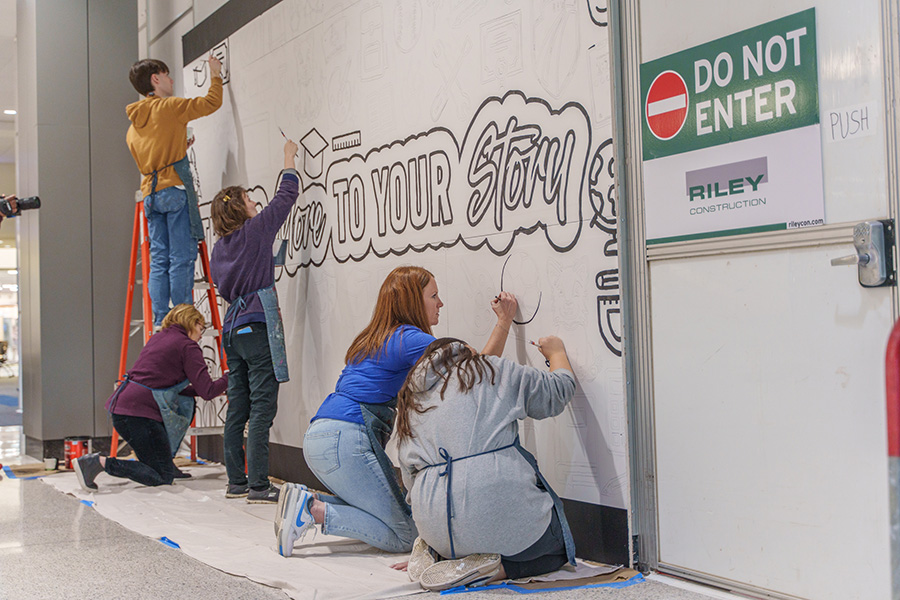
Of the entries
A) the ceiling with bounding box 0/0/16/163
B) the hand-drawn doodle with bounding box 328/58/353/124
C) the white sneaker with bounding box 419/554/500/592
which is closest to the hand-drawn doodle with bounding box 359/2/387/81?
the hand-drawn doodle with bounding box 328/58/353/124

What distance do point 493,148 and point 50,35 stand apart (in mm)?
4081

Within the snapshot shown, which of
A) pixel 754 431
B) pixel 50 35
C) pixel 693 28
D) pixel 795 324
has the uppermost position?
pixel 50 35

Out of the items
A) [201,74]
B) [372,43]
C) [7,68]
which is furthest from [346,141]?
[7,68]

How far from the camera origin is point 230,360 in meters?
4.00

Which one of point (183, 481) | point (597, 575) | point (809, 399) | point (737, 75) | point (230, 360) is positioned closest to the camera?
point (809, 399)

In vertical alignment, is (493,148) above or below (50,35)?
below

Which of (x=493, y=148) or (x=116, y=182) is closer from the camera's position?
(x=493, y=148)

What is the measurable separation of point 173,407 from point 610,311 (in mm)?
2634

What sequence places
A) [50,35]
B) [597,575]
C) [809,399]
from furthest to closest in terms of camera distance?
1. [50,35]
2. [597,575]
3. [809,399]

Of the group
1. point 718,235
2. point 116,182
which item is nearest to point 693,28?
point 718,235

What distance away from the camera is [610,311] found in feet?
8.36

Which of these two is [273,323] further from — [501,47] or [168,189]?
[501,47]

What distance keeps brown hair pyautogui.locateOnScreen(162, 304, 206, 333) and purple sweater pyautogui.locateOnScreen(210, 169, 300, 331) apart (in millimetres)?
417

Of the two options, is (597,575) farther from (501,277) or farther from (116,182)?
(116,182)
